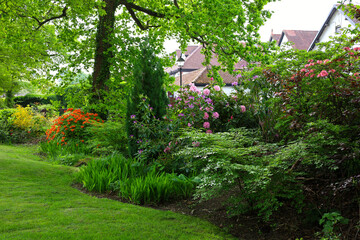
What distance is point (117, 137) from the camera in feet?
25.1

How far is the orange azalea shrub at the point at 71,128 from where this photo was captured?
9.61 m

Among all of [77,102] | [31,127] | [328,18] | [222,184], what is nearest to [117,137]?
[222,184]

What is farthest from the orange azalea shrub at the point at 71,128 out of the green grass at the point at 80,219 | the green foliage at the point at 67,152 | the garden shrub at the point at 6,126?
the green grass at the point at 80,219

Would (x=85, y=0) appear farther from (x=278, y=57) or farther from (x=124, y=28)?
(x=278, y=57)

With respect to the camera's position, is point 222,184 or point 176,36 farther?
point 176,36

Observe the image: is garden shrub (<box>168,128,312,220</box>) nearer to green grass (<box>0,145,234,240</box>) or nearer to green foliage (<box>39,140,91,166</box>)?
green grass (<box>0,145,234,240</box>)

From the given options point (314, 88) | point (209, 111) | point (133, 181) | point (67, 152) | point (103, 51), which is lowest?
point (133, 181)

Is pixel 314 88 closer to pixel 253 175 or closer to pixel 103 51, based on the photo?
pixel 253 175

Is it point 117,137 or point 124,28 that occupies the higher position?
point 124,28

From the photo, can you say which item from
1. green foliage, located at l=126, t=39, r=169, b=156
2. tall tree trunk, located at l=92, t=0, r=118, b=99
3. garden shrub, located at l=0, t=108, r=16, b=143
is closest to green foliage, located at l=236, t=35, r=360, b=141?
green foliage, located at l=126, t=39, r=169, b=156

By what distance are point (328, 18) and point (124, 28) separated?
22040 mm

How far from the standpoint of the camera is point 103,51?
37.9 feet

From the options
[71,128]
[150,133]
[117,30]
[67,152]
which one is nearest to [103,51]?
[117,30]

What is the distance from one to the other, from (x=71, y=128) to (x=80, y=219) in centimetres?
652
